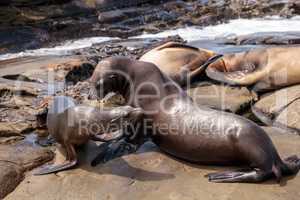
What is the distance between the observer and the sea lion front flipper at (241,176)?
12.2ft

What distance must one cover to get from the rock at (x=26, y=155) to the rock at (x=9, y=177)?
9 centimetres

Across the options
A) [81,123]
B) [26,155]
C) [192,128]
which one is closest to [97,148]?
[81,123]

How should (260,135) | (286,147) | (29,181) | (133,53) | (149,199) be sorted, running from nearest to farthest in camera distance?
(149,199), (260,135), (29,181), (286,147), (133,53)

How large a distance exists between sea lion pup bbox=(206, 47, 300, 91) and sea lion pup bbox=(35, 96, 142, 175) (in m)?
3.01

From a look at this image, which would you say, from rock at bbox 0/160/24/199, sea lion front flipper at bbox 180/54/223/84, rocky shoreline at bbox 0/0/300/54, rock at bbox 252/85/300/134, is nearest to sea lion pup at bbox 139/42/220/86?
sea lion front flipper at bbox 180/54/223/84

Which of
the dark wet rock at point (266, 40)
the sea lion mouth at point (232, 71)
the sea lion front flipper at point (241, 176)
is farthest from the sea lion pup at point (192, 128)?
the dark wet rock at point (266, 40)

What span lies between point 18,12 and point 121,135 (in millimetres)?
14908

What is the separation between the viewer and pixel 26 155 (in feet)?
15.1

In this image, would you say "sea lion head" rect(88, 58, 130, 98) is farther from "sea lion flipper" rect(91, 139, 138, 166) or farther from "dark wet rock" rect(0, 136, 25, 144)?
"dark wet rock" rect(0, 136, 25, 144)

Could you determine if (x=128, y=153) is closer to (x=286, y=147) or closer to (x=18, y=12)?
(x=286, y=147)

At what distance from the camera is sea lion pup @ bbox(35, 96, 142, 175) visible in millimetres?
4117

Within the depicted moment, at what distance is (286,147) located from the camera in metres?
4.45

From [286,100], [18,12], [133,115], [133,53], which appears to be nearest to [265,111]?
[286,100]

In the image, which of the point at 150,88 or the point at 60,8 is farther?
the point at 60,8
